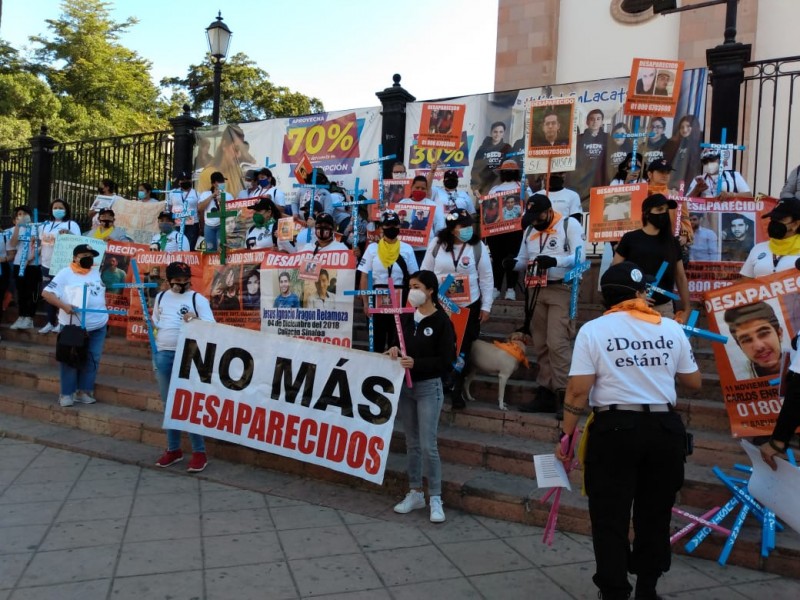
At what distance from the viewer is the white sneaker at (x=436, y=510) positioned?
4867mm

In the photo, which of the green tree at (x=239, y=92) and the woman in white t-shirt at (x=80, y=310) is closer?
the woman in white t-shirt at (x=80, y=310)

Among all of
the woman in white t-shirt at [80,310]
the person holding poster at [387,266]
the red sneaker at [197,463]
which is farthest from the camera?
the woman in white t-shirt at [80,310]

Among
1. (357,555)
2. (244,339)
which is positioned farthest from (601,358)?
(244,339)

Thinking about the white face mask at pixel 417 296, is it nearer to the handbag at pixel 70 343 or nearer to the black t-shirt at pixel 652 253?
the black t-shirt at pixel 652 253

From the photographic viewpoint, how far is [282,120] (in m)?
12.9

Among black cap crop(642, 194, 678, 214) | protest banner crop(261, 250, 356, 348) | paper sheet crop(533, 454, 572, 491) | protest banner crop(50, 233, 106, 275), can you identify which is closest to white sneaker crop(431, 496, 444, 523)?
paper sheet crop(533, 454, 572, 491)

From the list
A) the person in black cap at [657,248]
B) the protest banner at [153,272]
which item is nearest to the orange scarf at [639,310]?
the person in black cap at [657,248]

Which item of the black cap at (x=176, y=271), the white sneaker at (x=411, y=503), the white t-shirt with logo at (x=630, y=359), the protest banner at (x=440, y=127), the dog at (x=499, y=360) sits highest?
the protest banner at (x=440, y=127)

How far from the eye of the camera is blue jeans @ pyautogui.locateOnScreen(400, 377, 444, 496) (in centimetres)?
492

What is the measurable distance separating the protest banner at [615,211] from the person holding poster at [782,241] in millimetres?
1284

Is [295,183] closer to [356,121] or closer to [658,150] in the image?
[356,121]

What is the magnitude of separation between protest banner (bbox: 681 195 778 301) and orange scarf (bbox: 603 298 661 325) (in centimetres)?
375

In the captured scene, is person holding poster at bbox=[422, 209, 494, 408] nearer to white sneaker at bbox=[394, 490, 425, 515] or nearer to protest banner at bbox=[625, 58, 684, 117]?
white sneaker at bbox=[394, 490, 425, 515]

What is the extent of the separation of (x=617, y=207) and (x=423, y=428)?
10.6ft
